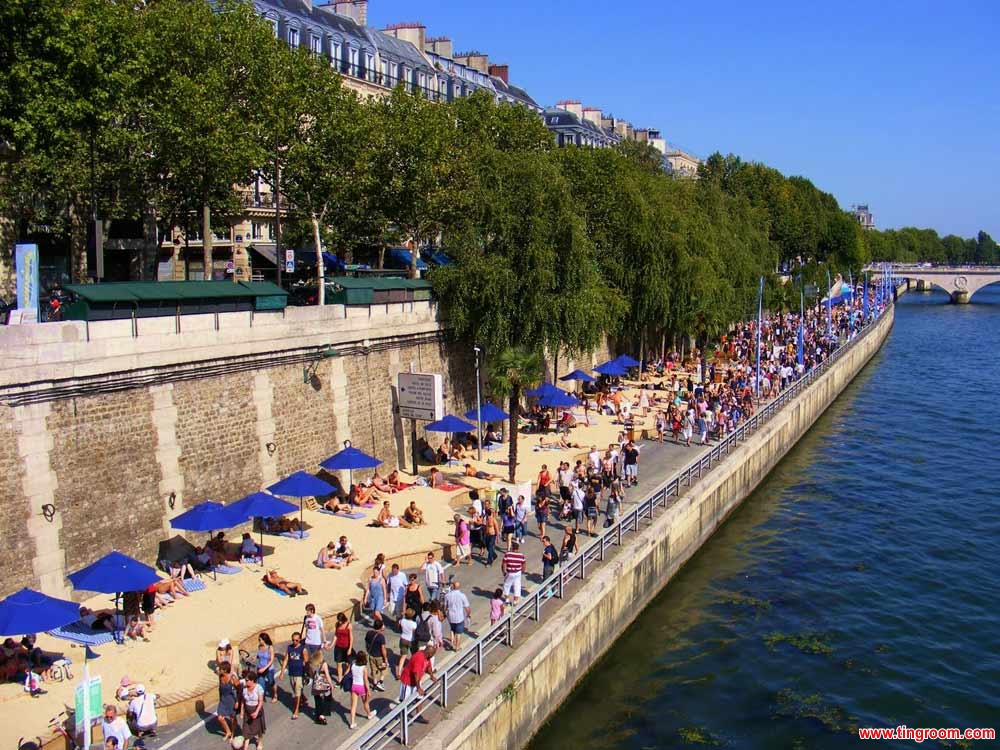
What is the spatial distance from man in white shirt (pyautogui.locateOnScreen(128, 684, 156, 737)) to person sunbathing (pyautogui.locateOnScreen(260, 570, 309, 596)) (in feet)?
17.0

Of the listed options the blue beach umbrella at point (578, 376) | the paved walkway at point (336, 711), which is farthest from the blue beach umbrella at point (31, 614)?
the blue beach umbrella at point (578, 376)

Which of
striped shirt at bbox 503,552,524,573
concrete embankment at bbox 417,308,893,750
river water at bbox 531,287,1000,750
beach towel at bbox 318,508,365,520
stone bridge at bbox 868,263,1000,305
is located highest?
stone bridge at bbox 868,263,1000,305

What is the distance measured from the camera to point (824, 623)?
23.6 meters

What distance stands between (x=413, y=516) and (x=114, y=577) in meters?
8.30

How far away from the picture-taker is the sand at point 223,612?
1484cm

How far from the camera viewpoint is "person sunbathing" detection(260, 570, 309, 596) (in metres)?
18.9

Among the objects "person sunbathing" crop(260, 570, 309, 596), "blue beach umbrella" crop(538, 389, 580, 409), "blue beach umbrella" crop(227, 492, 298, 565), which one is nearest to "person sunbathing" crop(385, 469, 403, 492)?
"blue beach umbrella" crop(227, 492, 298, 565)

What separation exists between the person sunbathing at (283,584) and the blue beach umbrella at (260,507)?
1.33 metres

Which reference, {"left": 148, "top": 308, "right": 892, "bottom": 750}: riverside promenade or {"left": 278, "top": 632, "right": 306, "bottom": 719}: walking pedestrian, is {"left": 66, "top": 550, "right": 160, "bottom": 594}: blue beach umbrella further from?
{"left": 278, "top": 632, "right": 306, "bottom": 719}: walking pedestrian

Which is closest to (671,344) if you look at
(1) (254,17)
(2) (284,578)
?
(1) (254,17)

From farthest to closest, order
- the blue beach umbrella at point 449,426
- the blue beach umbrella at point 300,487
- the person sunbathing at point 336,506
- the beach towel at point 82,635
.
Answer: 1. the blue beach umbrella at point 449,426
2. the person sunbathing at point 336,506
3. the blue beach umbrella at point 300,487
4. the beach towel at point 82,635

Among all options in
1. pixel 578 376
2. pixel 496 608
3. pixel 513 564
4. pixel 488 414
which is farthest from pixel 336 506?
pixel 578 376

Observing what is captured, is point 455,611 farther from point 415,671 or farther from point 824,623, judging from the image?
point 824,623

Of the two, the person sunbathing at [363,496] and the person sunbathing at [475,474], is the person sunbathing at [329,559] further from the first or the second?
the person sunbathing at [475,474]
